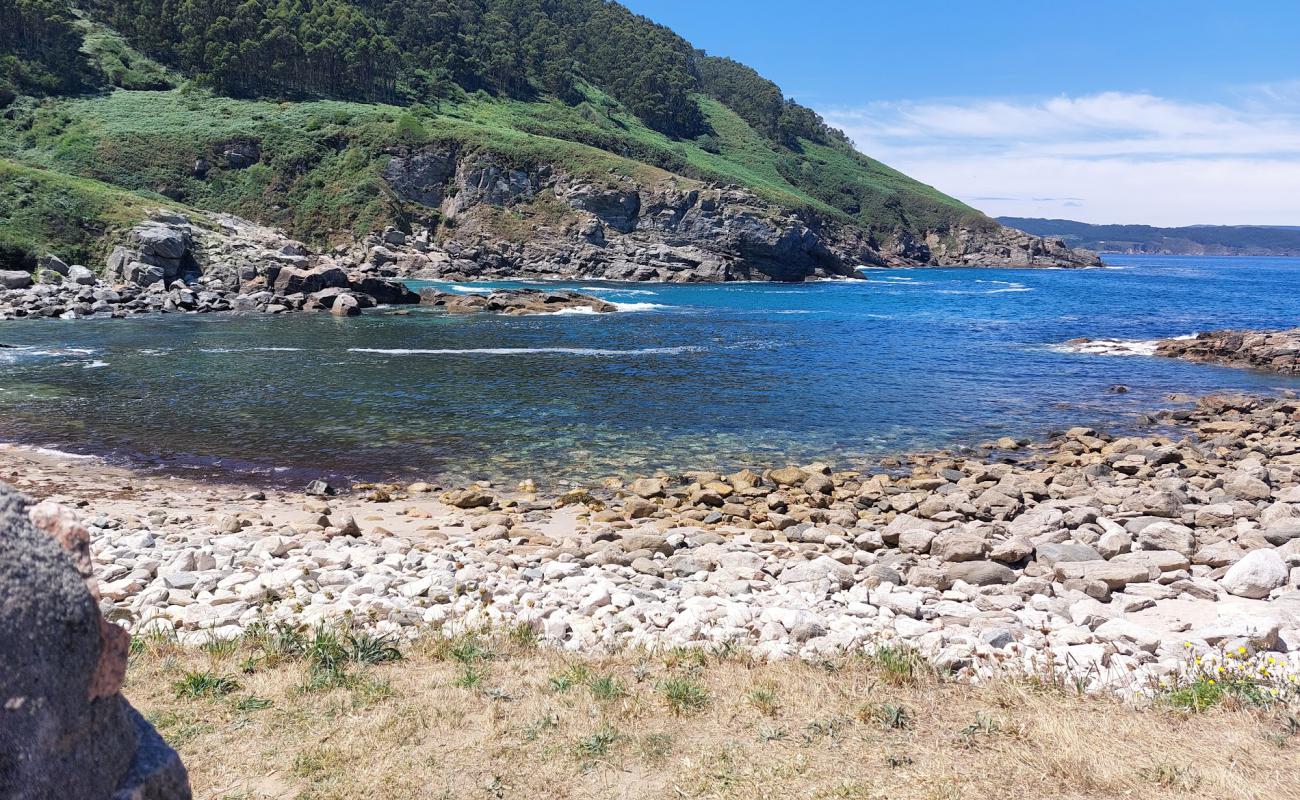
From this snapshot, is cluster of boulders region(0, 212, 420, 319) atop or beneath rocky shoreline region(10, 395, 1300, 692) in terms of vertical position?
atop

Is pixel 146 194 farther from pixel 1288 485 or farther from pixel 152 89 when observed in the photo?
pixel 1288 485

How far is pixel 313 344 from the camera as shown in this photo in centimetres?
4256

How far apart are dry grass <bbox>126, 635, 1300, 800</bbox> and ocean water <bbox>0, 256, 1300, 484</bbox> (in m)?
12.0

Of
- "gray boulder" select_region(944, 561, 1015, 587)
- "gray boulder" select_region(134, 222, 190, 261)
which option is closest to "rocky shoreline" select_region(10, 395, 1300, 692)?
"gray boulder" select_region(944, 561, 1015, 587)

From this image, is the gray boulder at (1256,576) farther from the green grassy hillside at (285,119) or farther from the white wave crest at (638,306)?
the green grassy hillside at (285,119)

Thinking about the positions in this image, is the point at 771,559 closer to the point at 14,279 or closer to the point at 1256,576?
the point at 1256,576

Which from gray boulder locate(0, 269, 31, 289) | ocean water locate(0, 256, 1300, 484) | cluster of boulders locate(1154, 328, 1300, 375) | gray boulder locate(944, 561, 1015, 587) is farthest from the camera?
gray boulder locate(0, 269, 31, 289)

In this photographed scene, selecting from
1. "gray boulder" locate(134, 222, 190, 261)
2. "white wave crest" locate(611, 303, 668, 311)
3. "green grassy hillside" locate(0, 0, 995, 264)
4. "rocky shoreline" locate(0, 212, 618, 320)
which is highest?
"green grassy hillside" locate(0, 0, 995, 264)

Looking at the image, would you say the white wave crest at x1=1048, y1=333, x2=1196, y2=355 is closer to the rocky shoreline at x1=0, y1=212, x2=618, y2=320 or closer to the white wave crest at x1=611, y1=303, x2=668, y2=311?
the white wave crest at x1=611, y1=303, x2=668, y2=311

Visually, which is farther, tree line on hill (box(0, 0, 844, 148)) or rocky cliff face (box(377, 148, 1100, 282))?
tree line on hill (box(0, 0, 844, 148))

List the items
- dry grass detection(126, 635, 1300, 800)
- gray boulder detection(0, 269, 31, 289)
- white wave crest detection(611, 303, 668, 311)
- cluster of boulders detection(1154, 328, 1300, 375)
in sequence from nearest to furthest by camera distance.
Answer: dry grass detection(126, 635, 1300, 800) → cluster of boulders detection(1154, 328, 1300, 375) → gray boulder detection(0, 269, 31, 289) → white wave crest detection(611, 303, 668, 311)

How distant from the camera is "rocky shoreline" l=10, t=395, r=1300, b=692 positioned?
9453 millimetres

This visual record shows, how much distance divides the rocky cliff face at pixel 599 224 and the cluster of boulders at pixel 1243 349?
2519 inches

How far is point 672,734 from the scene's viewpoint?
7.03 meters
